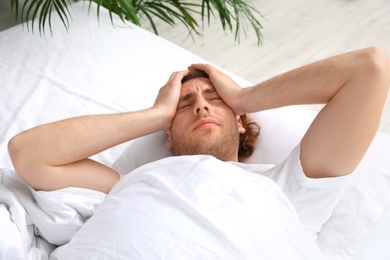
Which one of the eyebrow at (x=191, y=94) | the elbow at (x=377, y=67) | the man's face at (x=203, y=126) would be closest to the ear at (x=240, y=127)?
the man's face at (x=203, y=126)

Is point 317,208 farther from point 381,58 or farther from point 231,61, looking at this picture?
point 231,61

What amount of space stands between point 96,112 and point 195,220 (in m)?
0.72

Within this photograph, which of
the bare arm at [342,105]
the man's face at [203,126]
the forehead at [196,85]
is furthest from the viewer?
the forehead at [196,85]

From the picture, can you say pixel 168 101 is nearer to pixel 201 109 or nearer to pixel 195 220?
pixel 201 109

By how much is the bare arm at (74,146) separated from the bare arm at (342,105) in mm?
397

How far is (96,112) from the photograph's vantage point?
1.79m

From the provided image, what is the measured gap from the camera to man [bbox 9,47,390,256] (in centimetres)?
132

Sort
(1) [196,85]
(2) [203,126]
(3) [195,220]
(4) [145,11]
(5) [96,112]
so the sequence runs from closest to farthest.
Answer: (3) [195,220] < (2) [203,126] < (1) [196,85] < (5) [96,112] < (4) [145,11]

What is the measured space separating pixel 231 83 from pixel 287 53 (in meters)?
1.19

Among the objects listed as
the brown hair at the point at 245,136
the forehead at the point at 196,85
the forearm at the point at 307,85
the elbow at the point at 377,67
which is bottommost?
the brown hair at the point at 245,136

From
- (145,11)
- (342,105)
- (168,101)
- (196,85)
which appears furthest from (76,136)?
(145,11)

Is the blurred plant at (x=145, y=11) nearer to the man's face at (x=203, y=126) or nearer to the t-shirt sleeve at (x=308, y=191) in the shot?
the man's face at (x=203, y=126)

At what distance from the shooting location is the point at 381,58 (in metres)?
1.33

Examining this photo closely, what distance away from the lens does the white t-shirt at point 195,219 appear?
1.15m
